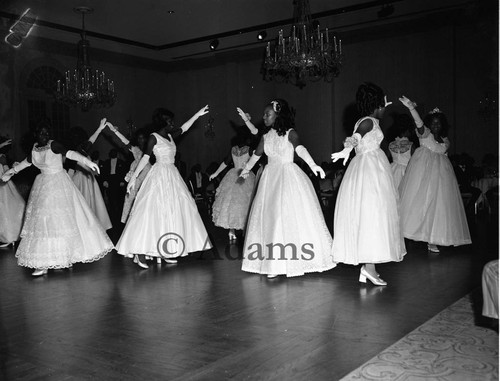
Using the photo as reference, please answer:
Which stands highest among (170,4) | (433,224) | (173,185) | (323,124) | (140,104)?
(170,4)

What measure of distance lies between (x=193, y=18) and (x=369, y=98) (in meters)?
7.67

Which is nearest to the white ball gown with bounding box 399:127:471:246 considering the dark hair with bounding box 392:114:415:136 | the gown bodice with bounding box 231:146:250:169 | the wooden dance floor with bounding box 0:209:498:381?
the wooden dance floor with bounding box 0:209:498:381

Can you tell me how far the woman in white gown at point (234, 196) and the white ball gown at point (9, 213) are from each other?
106 inches

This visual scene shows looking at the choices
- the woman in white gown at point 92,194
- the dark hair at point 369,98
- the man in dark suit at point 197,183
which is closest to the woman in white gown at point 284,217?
the dark hair at point 369,98

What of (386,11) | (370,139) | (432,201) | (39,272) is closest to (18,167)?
(39,272)

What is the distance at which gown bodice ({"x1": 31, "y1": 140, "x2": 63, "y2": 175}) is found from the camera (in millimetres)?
5191

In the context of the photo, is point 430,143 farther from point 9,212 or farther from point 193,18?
point 193,18

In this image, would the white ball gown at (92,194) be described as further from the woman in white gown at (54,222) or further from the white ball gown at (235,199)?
the woman in white gown at (54,222)

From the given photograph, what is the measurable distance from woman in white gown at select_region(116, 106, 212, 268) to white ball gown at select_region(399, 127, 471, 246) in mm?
2508

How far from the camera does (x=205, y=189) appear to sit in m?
12.3

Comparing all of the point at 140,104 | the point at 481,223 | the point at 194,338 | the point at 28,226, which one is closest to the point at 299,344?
the point at 194,338

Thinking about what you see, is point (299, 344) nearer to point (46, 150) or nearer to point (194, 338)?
point (194, 338)

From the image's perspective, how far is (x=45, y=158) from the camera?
520 cm

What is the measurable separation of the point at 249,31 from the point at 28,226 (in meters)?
8.49
